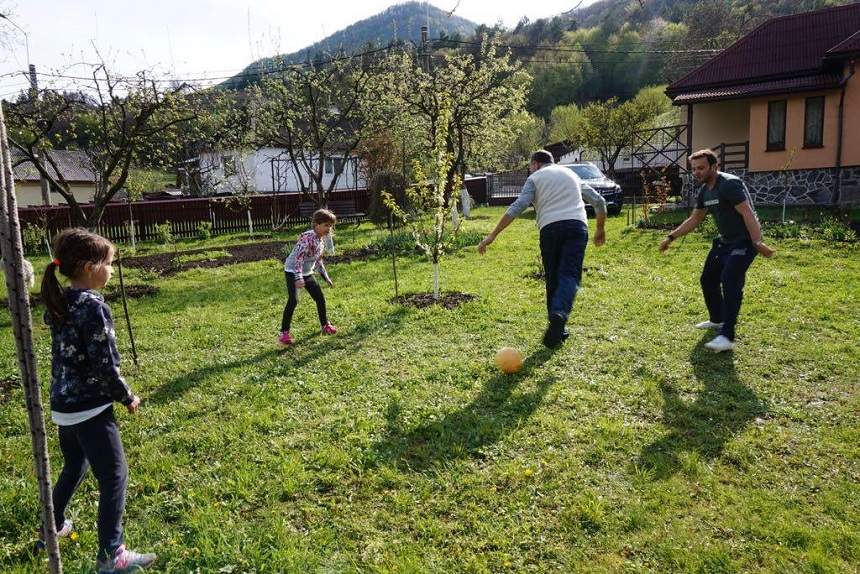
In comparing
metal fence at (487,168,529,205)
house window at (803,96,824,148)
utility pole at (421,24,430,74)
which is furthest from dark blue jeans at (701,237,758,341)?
metal fence at (487,168,529,205)

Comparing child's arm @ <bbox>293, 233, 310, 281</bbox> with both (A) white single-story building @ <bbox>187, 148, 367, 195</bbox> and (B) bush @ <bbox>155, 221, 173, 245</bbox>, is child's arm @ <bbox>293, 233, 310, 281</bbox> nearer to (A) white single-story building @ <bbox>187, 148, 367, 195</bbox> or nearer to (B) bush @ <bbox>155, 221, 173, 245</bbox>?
(B) bush @ <bbox>155, 221, 173, 245</bbox>

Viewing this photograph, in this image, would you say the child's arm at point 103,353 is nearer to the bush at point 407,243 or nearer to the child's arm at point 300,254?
the child's arm at point 300,254

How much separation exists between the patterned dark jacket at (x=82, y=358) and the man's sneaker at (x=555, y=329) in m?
3.65

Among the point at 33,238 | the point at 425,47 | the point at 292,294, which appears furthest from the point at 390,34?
the point at 292,294

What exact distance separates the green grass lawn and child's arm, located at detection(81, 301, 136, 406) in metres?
0.92

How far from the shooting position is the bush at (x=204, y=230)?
19.1 m

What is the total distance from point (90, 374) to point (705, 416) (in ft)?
12.9

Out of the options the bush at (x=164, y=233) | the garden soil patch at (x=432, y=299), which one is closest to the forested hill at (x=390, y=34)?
the bush at (x=164, y=233)

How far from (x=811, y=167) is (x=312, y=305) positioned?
17079 millimetres

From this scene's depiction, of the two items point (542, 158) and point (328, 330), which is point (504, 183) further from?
point (542, 158)

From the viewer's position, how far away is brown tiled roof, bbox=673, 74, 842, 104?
17.5 meters

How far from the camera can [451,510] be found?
3.19 m

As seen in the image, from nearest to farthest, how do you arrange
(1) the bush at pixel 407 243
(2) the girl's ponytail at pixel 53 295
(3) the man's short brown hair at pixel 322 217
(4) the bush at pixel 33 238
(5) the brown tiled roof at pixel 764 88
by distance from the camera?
(2) the girl's ponytail at pixel 53 295
(3) the man's short brown hair at pixel 322 217
(1) the bush at pixel 407 243
(4) the bush at pixel 33 238
(5) the brown tiled roof at pixel 764 88

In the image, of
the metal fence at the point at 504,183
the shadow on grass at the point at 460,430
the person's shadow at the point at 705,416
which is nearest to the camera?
the person's shadow at the point at 705,416
